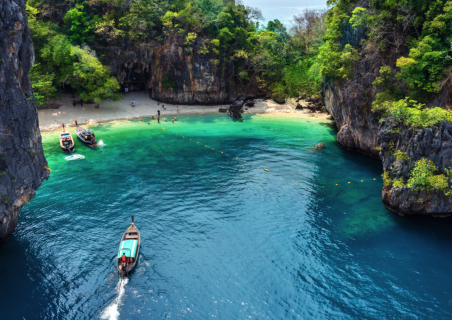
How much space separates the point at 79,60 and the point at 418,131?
5468 centimetres

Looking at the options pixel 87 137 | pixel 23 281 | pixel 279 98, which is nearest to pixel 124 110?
pixel 87 137

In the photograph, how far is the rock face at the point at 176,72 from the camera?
64812 millimetres

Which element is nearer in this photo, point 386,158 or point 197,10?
point 386,158

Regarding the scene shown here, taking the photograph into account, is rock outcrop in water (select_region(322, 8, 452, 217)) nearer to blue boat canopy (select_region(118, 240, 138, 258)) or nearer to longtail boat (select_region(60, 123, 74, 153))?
blue boat canopy (select_region(118, 240, 138, 258))

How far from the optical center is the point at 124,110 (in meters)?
63.2

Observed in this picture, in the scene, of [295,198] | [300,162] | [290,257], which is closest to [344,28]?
[300,162]

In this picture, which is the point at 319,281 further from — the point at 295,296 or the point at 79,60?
the point at 79,60

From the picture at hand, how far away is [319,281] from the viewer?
23188 mm

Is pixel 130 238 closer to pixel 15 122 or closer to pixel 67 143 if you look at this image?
pixel 15 122

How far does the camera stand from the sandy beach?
56.1 m

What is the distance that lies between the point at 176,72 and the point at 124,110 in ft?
43.8

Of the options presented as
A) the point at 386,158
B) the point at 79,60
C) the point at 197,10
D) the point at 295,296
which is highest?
the point at 197,10

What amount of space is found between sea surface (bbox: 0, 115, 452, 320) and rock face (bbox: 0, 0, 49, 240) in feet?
16.4

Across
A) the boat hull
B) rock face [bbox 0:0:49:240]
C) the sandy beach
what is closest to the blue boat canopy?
the boat hull
